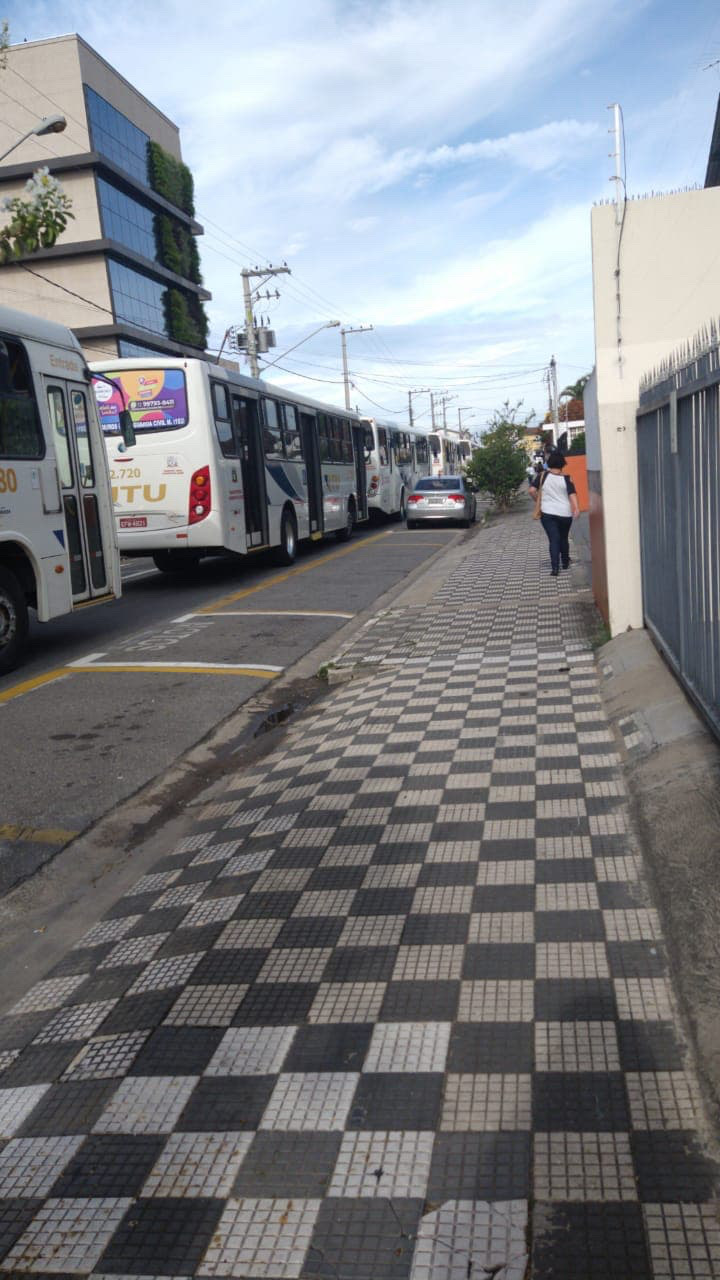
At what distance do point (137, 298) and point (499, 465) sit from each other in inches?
1060

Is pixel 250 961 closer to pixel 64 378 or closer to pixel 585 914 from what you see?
pixel 585 914

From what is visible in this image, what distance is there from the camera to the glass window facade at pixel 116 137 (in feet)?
156

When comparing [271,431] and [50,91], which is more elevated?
[50,91]

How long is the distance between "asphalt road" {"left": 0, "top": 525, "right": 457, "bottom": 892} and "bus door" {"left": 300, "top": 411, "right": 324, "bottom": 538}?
3.84 meters

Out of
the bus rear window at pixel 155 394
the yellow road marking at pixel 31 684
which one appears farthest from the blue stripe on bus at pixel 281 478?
the yellow road marking at pixel 31 684

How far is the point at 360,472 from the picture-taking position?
25328mm

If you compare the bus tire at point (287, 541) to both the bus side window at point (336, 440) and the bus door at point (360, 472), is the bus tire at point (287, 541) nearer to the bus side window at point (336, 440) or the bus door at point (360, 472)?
the bus side window at point (336, 440)

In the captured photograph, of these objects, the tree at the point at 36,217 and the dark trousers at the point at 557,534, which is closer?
the tree at the point at 36,217

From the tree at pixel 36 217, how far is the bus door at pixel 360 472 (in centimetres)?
1921

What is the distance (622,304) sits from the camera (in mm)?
7918

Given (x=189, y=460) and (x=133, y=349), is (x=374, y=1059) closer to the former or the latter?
(x=189, y=460)

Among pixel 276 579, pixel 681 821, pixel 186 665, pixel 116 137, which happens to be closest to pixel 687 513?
pixel 681 821

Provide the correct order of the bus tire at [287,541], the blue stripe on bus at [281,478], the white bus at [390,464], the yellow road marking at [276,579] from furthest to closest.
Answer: the white bus at [390,464] → the bus tire at [287,541] → the blue stripe on bus at [281,478] → the yellow road marking at [276,579]

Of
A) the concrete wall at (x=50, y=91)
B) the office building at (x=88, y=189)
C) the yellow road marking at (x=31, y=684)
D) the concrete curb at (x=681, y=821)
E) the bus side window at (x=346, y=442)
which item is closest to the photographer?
the concrete curb at (x=681, y=821)
